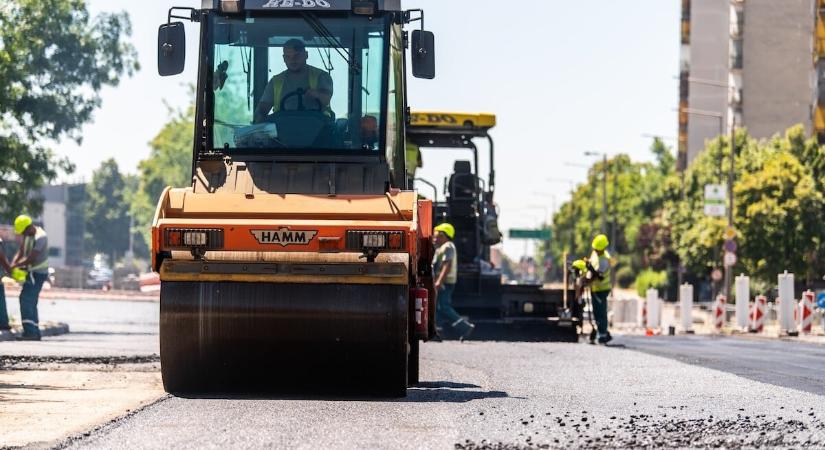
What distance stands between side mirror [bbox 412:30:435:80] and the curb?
10458 millimetres

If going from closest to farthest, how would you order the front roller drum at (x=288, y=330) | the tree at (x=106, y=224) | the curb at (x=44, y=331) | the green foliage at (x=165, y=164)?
the front roller drum at (x=288, y=330) → the curb at (x=44, y=331) → the green foliage at (x=165, y=164) → the tree at (x=106, y=224)

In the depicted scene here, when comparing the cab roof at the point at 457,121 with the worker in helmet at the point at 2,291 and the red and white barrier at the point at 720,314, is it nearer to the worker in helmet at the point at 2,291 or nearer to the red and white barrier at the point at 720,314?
the worker in helmet at the point at 2,291

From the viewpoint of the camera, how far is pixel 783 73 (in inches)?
3364

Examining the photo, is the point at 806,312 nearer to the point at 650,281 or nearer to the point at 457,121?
the point at 457,121

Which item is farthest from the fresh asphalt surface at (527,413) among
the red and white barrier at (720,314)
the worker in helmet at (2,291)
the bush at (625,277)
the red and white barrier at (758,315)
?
the bush at (625,277)

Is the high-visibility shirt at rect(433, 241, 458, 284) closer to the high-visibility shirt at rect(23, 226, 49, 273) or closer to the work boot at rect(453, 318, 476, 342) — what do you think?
the work boot at rect(453, 318, 476, 342)

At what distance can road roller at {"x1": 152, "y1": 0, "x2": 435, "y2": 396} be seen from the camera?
37.6ft

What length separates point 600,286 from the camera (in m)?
23.3

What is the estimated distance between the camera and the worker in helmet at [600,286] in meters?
23.3

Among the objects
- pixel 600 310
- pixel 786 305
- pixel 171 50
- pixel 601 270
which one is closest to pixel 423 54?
pixel 171 50

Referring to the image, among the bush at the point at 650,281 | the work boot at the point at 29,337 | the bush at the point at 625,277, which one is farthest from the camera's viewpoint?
the bush at the point at 625,277

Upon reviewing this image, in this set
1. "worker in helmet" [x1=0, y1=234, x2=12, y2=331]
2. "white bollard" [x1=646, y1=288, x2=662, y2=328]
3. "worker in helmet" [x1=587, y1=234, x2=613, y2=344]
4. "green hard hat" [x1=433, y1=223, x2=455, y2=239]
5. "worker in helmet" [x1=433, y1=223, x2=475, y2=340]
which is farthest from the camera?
"white bollard" [x1=646, y1=288, x2=662, y2=328]

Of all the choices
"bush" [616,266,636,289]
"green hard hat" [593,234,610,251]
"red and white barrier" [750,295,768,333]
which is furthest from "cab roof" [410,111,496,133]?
"bush" [616,266,636,289]

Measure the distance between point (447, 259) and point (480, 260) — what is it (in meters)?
2.28
